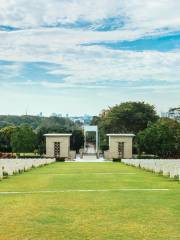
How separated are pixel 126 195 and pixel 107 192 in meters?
0.95

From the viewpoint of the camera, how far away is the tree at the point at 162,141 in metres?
57.2

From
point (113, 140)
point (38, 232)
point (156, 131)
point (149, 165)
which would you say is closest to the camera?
point (38, 232)

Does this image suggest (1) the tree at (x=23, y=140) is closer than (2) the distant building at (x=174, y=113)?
Yes

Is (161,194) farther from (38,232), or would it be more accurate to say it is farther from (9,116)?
(9,116)

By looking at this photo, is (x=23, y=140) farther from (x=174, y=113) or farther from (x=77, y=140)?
(x=174, y=113)

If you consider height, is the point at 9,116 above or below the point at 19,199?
above

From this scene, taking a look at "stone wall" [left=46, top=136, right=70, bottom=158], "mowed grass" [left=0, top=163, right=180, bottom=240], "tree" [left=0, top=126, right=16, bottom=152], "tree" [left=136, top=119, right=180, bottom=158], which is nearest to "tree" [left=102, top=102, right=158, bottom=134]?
"tree" [left=0, top=126, right=16, bottom=152]

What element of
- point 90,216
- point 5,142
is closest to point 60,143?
point 5,142

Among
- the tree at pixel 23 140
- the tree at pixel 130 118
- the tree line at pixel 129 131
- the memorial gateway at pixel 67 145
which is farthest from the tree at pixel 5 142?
the tree at pixel 130 118

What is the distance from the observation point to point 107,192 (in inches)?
539

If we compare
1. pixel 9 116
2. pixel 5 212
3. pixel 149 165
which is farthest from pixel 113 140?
pixel 9 116

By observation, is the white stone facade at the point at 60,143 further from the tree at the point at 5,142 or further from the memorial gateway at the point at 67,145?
the tree at the point at 5,142

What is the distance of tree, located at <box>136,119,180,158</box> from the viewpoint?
5720cm

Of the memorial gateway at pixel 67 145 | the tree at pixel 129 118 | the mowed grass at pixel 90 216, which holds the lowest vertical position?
the mowed grass at pixel 90 216
